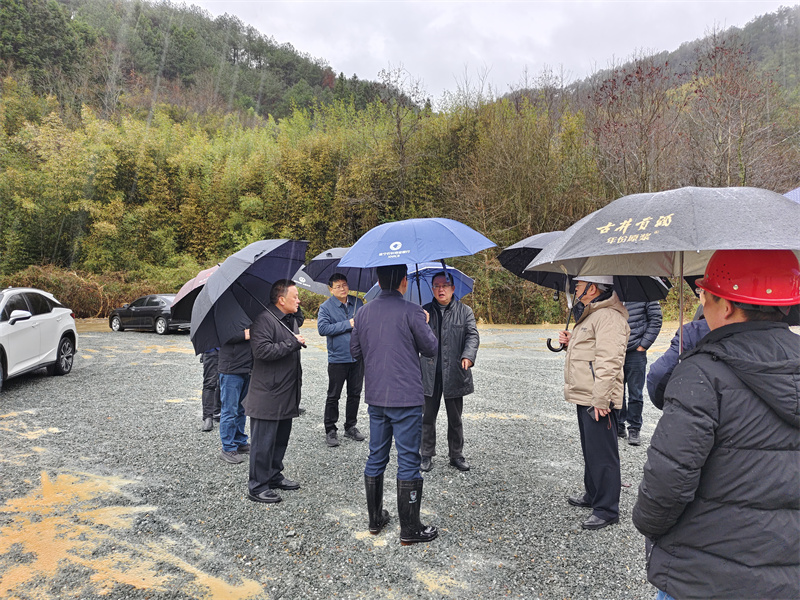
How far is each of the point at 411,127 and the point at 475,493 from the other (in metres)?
17.0

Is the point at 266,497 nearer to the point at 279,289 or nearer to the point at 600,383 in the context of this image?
the point at 279,289

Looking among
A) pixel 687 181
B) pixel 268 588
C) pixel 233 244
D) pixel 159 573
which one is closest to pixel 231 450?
pixel 159 573

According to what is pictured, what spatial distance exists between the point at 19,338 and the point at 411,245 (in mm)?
6357

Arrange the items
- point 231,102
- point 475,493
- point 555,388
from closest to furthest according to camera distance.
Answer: point 475,493
point 555,388
point 231,102

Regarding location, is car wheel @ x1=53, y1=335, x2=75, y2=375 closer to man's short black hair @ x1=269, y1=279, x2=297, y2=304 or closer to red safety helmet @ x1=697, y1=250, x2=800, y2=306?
man's short black hair @ x1=269, y1=279, x2=297, y2=304

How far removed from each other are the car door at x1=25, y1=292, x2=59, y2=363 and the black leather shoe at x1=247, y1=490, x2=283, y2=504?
544 cm

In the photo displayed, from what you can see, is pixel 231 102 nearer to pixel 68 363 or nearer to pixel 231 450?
pixel 68 363

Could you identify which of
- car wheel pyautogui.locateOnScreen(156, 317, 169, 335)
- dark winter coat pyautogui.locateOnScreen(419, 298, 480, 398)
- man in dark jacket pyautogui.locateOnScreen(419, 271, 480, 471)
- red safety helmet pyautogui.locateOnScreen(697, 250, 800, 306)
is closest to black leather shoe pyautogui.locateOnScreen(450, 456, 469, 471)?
man in dark jacket pyautogui.locateOnScreen(419, 271, 480, 471)

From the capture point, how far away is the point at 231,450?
4.19 m

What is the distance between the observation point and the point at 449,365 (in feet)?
12.3

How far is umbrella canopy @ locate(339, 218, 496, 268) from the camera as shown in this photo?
9.00 feet

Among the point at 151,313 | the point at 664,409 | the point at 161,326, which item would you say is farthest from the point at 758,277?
the point at 151,313

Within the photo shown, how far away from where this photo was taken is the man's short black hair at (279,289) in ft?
11.1

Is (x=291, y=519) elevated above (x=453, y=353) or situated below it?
below
